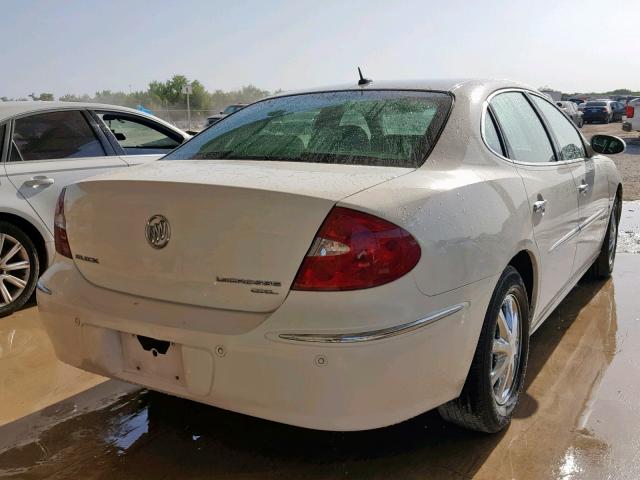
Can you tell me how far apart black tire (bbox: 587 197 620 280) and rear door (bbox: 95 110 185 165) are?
3.52 meters

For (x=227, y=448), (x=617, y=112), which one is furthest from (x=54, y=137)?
(x=617, y=112)

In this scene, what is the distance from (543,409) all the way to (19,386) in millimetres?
2612

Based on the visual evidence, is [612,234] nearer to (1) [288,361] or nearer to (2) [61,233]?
(1) [288,361]

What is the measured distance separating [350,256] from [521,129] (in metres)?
1.67

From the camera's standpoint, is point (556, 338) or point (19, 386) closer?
point (19, 386)

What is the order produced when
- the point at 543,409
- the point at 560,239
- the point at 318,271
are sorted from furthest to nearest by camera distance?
the point at 560,239, the point at 543,409, the point at 318,271

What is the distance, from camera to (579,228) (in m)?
3.66

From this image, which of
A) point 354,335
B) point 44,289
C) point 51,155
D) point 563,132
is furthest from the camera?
point 51,155

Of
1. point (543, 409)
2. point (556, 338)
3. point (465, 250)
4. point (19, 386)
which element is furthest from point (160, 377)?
point (556, 338)

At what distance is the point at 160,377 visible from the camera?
7.54 feet

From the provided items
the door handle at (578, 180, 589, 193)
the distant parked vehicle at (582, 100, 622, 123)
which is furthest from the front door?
the distant parked vehicle at (582, 100, 622, 123)

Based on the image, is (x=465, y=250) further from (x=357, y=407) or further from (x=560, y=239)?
(x=560, y=239)

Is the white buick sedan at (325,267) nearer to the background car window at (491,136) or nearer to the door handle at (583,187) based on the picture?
the background car window at (491,136)

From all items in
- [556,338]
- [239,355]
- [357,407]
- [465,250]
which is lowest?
[556,338]
